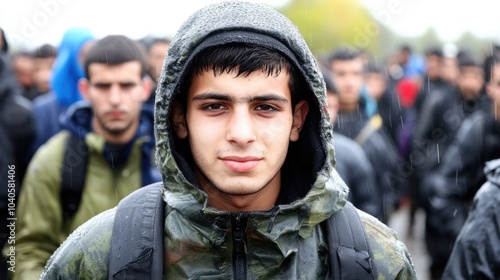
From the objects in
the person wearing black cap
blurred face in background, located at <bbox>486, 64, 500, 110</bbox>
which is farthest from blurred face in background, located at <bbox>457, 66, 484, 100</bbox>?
blurred face in background, located at <bbox>486, 64, 500, 110</bbox>

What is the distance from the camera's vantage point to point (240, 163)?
279cm

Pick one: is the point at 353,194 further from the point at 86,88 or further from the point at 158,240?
the point at 158,240

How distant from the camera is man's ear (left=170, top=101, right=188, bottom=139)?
3.01 m

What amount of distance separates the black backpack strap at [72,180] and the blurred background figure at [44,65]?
20.4 ft

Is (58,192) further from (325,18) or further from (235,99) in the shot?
(325,18)

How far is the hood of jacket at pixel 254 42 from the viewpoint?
111 inches

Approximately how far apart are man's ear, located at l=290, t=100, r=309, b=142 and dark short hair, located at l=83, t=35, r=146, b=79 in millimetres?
2866

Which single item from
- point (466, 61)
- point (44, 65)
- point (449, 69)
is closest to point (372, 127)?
point (466, 61)

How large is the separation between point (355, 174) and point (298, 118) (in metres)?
3.82

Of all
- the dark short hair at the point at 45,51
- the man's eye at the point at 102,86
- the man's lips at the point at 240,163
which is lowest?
the dark short hair at the point at 45,51

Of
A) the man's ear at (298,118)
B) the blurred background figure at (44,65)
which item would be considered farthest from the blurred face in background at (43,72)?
the man's ear at (298,118)

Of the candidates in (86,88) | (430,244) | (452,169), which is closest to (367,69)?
(430,244)

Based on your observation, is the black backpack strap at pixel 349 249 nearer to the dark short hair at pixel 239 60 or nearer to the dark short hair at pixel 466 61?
the dark short hair at pixel 239 60

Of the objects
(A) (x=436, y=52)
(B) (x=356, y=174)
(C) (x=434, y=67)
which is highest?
(B) (x=356, y=174)
